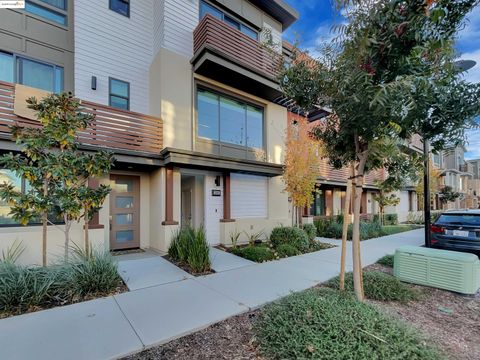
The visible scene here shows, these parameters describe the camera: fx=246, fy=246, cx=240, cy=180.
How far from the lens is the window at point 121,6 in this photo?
8.55 m

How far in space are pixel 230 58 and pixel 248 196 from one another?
515 centimetres

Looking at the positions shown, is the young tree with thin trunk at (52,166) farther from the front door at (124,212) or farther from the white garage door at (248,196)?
the white garage door at (248,196)

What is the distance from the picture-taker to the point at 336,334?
8.65ft

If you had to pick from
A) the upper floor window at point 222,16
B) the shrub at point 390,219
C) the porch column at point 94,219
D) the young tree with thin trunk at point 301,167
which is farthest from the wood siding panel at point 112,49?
the shrub at point 390,219

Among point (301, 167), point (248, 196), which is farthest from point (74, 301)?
point (301, 167)

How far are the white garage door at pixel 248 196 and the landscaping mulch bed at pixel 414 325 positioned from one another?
A: 5.89 metres

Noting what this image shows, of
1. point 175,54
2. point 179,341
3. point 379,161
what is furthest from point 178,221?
point 379,161

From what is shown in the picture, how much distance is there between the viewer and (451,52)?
298 centimetres

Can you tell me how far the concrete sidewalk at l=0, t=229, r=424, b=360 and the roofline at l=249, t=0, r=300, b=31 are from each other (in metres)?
10.8

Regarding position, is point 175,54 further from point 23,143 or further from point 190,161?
point 23,143

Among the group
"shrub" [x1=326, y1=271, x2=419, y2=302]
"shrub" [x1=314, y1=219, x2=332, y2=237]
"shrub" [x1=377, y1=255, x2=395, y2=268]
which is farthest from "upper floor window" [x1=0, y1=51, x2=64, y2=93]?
"shrub" [x1=314, y1=219, x2=332, y2=237]

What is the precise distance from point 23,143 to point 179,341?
507cm

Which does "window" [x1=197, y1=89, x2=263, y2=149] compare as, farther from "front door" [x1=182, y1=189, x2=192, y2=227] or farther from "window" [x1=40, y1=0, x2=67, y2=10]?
"window" [x1=40, y1=0, x2=67, y2=10]

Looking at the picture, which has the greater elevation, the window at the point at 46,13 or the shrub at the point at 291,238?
the window at the point at 46,13
